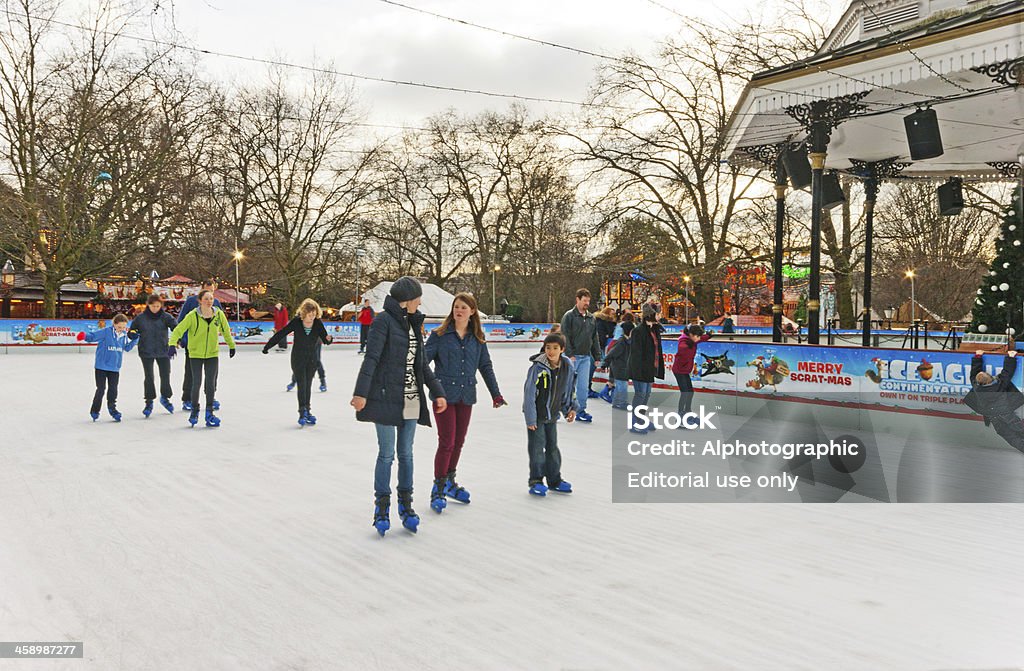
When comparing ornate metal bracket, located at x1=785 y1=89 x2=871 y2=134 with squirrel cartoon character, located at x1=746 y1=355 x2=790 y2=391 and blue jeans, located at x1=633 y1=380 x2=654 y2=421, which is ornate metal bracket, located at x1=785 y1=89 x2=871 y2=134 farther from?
blue jeans, located at x1=633 y1=380 x2=654 y2=421

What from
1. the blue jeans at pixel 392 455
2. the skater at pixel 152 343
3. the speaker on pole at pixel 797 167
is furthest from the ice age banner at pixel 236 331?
the blue jeans at pixel 392 455

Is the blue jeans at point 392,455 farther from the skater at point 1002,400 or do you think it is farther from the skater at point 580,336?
the skater at point 1002,400

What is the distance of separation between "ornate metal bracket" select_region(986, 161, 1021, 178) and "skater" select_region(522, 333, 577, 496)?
12673 millimetres

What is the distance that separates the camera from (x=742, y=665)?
286 cm

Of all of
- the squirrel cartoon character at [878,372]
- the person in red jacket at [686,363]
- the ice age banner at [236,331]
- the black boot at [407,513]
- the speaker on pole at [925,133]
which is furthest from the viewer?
the ice age banner at [236,331]

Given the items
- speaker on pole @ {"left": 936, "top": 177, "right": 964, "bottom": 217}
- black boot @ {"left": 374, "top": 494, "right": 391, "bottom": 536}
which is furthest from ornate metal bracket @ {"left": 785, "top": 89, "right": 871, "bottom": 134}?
black boot @ {"left": 374, "top": 494, "right": 391, "bottom": 536}

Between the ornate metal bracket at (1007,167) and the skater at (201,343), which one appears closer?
the skater at (201,343)

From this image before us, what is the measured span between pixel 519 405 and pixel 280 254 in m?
30.5

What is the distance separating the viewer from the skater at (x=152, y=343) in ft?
32.3

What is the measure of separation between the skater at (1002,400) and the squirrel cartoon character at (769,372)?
7.83ft

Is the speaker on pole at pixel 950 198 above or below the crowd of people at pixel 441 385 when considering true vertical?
above

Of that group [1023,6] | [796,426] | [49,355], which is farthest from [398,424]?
[49,355]

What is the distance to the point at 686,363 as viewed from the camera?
965 cm

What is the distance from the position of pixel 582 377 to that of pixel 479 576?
621 centimetres
